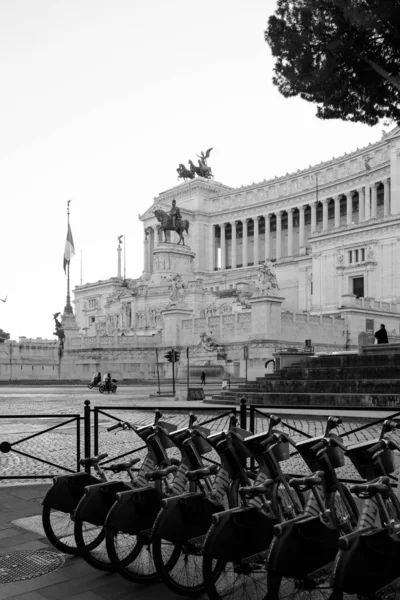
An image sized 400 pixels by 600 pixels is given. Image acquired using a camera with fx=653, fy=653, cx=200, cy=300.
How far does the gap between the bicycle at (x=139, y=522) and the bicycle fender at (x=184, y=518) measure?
0.37 meters

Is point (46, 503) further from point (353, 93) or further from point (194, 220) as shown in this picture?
point (194, 220)

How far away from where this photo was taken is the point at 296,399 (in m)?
20.6

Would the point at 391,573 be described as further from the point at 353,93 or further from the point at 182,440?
the point at 353,93

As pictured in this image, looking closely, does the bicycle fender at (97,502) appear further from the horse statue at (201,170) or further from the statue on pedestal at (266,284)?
the horse statue at (201,170)

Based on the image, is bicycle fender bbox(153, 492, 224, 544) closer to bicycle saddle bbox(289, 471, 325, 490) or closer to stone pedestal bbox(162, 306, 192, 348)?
bicycle saddle bbox(289, 471, 325, 490)

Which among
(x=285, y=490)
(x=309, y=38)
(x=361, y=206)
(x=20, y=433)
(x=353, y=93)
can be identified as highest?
(x=361, y=206)

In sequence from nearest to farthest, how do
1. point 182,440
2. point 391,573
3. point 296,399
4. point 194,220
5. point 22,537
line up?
point 391,573
point 182,440
point 22,537
point 296,399
point 194,220

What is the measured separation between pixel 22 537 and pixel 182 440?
7.39ft

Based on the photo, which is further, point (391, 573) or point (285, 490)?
point (285, 490)

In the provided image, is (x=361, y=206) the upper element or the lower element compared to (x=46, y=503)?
upper

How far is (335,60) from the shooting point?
1091 cm

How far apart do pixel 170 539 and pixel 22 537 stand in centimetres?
244

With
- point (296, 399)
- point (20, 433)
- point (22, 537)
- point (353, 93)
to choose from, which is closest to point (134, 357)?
point (296, 399)

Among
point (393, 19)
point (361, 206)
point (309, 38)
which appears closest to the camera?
point (393, 19)
